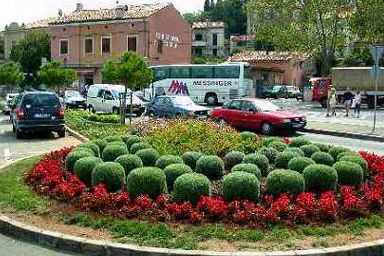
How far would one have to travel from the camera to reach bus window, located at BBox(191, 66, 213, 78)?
42312 millimetres

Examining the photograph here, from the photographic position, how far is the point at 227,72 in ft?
136

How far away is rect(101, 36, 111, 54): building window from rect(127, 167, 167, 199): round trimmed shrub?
50508 mm

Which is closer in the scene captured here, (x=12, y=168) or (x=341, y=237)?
(x=341, y=237)

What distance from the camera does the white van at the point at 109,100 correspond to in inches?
1326

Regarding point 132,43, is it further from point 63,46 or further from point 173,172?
point 173,172

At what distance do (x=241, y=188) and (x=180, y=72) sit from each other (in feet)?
117

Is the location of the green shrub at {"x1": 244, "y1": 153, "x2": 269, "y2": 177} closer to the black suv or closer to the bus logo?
the black suv

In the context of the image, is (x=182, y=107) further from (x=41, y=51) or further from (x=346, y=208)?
(x=41, y=51)

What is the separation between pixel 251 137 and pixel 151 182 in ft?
15.1

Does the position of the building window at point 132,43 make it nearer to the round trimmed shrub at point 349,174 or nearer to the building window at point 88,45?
the building window at point 88,45

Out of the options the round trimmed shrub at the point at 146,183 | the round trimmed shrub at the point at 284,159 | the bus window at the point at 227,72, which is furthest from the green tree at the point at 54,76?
the round trimmed shrub at the point at 146,183

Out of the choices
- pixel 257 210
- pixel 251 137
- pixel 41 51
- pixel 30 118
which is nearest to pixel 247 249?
pixel 257 210

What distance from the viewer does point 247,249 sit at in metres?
6.64

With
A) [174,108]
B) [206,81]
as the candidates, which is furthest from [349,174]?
[206,81]
